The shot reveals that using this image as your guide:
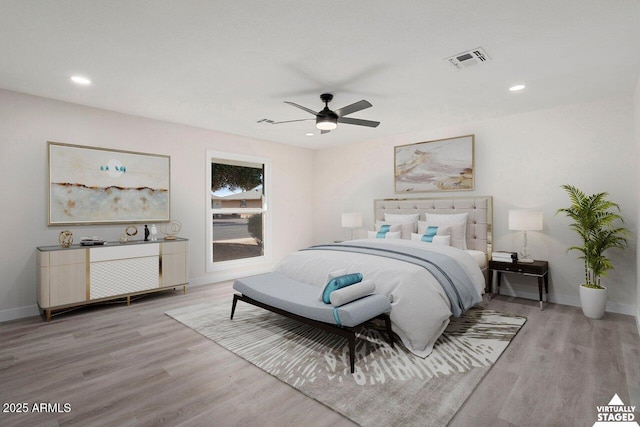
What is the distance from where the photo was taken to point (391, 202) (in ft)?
18.5

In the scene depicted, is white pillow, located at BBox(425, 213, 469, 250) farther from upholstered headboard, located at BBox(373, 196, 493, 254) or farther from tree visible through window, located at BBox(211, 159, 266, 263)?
tree visible through window, located at BBox(211, 159, 266, 263)

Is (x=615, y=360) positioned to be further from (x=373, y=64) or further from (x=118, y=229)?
(x=118, y=229)

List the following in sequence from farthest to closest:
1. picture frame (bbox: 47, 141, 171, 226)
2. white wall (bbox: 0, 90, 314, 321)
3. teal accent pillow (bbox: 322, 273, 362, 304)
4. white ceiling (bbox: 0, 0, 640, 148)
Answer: picture frame (bbox: 47, 141, 171, 226) < white wall (bbox: 0, 90, 314, 321) < teal accent pillow (bbox: 322, 273, 362, 304) < white ceiling (bbox: 0, 0, 640, 148)

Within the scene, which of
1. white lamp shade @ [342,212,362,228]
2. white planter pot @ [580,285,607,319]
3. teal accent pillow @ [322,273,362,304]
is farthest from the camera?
white lamp shade @ [342,212,362,228]

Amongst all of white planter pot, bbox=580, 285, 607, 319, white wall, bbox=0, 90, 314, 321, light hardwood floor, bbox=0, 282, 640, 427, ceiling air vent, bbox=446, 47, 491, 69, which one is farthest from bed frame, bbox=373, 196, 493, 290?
white wall, bbox=0, 90, 314, 321

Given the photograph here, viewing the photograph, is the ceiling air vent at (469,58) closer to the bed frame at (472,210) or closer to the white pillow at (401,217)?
the bed frame at (472,210)

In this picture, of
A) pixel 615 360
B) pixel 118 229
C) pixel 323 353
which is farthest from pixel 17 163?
pixel 615 360

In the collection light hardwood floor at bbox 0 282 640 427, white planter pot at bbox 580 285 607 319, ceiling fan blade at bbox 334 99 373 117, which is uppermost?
ceiling fan blade at bbox 334 99 373 117

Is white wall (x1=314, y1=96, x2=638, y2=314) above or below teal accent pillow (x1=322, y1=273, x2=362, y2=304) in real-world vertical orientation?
above

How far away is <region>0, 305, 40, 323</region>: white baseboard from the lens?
3588 mm

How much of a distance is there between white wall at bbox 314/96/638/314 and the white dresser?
4.06 meters

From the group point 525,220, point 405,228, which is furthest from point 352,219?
point 525,220

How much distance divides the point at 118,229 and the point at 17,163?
4.18ft

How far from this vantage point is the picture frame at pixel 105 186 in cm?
392
